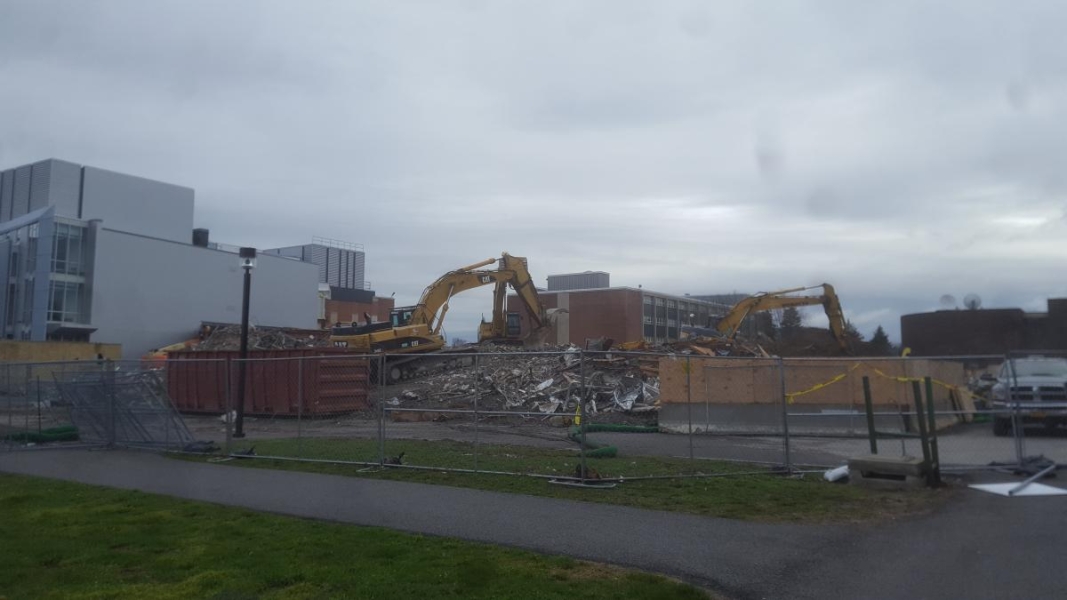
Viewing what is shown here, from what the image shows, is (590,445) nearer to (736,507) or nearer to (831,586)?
(736,507)

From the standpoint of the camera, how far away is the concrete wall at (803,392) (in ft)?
63.3

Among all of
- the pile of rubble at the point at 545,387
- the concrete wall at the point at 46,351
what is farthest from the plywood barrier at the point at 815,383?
the concrete wall at the point at 46,351

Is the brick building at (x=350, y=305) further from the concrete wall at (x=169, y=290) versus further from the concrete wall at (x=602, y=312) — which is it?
the concrete wall at (x=602, y=312)

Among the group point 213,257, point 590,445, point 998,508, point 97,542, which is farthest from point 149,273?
point 998,508

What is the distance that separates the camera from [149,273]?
5400 centimetres

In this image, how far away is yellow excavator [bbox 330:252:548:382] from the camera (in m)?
32.7

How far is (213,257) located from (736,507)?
2155 inches

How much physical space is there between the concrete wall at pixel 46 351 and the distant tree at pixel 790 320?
49.1 metres

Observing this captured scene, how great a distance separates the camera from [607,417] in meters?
23.0

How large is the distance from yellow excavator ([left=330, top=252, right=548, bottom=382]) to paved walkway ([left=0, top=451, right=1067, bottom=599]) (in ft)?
64.8

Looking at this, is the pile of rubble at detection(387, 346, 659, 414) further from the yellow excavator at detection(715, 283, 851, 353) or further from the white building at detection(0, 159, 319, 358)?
the white building at detection(0, 159, 319, 358)

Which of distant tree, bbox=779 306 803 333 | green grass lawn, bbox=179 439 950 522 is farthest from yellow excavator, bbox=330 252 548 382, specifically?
distant tree, bbox=779 306 803 333

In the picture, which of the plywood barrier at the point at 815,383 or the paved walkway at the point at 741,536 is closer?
the paved walkway at the point at 741,536

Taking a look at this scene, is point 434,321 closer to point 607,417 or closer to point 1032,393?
point 607,417
